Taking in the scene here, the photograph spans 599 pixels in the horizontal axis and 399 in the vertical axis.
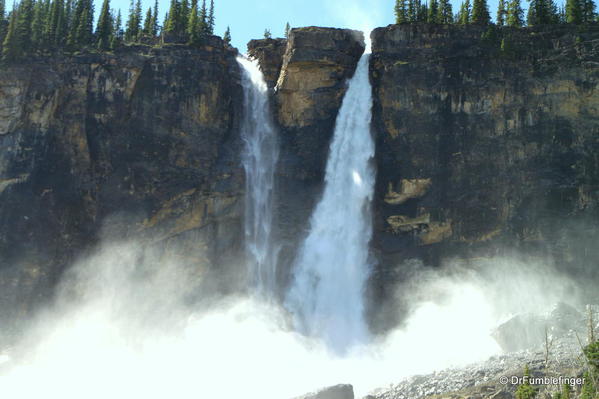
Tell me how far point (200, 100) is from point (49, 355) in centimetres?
2020

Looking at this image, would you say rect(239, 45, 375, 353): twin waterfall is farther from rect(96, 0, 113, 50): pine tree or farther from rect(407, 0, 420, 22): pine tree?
rect(96, 0, 113, 50): pine tree

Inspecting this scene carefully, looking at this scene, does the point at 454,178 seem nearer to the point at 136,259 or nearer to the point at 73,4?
the point at 136,259

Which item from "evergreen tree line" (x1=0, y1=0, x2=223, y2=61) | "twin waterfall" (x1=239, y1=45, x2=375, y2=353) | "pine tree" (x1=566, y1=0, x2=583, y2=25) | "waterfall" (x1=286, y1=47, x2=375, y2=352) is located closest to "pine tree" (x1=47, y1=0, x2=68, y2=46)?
"evergreen tree line" (x1=0, y1=0, x2=223, y2=61)

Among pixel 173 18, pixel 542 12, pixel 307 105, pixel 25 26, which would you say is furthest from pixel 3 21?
pixel 542 12

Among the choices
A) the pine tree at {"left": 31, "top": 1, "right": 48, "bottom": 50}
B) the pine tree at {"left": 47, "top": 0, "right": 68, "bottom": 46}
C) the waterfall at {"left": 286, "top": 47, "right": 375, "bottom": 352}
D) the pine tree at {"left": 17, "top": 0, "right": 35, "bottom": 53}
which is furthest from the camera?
the pine tree at {"left": 47, "top": 0, "right": 68, "bottom": 46}

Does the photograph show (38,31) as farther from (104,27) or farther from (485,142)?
(485,142)

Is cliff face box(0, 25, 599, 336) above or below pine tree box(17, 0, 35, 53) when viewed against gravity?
below

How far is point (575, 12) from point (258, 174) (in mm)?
26462

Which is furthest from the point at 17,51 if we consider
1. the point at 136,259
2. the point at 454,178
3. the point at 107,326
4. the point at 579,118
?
the point at 579,118

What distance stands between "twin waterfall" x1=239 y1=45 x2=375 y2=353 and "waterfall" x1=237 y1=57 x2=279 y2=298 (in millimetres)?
70

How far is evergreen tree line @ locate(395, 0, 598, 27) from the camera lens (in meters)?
49.1

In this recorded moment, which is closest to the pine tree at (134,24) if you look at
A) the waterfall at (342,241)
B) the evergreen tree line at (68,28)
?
the evergreen tree line at (68,28)

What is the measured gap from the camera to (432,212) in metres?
44.3

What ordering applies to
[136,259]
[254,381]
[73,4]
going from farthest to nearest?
[73,4] → [136,259] → [254,381]
